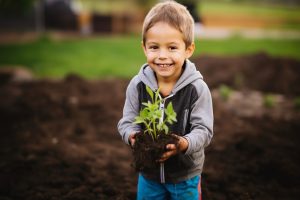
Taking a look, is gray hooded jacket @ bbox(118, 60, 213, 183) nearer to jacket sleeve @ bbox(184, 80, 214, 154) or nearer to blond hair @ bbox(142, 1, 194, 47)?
jacket sleeve @ bbox(184, 80, 214, 154)

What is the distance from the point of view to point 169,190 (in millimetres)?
2596

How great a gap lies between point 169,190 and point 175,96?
27.2 inches

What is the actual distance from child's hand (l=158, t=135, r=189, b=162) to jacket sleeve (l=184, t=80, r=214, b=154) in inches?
1.7

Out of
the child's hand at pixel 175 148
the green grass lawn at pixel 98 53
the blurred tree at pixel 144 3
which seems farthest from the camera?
the blurred tree at pixel 144 3

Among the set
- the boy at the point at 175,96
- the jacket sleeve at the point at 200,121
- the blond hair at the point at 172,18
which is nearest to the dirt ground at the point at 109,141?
the boy at the point at 175,96

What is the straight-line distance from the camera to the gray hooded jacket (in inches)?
97.3

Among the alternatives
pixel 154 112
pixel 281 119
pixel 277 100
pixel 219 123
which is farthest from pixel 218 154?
pixel 277 100

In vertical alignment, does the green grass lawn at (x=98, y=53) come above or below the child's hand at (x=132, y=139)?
below

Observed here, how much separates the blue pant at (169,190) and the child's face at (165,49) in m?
0.79

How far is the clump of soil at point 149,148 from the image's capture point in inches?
87.7

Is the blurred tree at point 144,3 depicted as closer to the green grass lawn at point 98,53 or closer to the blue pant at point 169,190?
the green grass lawn at point 98,53

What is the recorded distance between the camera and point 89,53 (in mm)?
11727

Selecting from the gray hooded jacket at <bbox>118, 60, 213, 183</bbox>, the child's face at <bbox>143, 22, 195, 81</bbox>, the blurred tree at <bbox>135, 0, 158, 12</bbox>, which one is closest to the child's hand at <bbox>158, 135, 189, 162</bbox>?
the gray hooded jacket at <bbox>118, 60, 213, 183</bbox>

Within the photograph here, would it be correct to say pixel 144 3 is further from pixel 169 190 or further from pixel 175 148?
pixel 175 148
